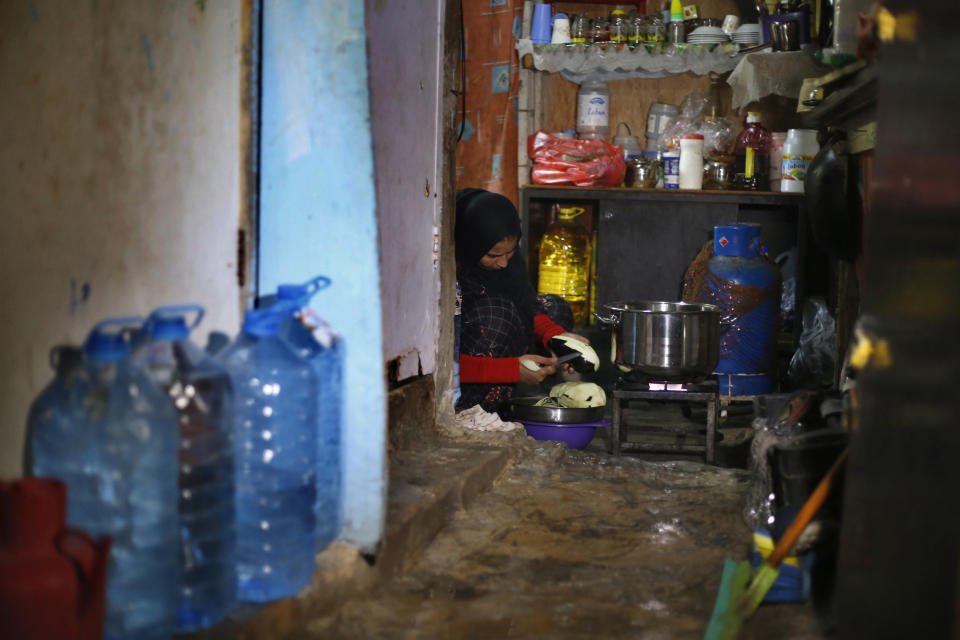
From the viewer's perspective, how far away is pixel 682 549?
7.52 feet

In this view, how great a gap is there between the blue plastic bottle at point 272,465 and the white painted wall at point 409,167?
1.86 ft

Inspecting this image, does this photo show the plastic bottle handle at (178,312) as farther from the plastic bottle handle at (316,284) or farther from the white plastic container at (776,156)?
the white plastic container at (776,156)

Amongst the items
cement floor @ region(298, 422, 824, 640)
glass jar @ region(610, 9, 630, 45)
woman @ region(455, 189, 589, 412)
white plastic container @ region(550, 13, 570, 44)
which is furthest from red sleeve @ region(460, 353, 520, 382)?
glass jar @ region(610, 9, 630, 45)

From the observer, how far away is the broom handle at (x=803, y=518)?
1848mm

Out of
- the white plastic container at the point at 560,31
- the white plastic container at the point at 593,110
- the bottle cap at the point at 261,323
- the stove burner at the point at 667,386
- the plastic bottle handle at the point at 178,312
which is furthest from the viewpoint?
the white plastic container at the point at 593,110

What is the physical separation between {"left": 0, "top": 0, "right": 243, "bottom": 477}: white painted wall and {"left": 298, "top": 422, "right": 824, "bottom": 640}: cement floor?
0.76 m

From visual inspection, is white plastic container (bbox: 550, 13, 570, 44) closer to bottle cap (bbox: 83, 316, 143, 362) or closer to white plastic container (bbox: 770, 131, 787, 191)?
white plastic container (bbox: 770, 131, 787, 191)

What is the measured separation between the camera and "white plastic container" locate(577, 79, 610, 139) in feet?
19.1

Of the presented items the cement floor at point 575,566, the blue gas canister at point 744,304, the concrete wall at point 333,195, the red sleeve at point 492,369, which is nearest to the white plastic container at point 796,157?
the blue gas canister at point 744,304

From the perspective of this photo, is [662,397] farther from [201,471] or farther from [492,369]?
Answer: [201,471]

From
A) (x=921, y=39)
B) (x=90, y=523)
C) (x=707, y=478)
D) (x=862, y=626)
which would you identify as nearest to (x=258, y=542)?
(x=90, y=523)

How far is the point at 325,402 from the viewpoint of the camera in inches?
74.3

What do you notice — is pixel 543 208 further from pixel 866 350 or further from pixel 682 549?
pixel 866 350

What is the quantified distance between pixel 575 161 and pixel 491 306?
1.72 meters
